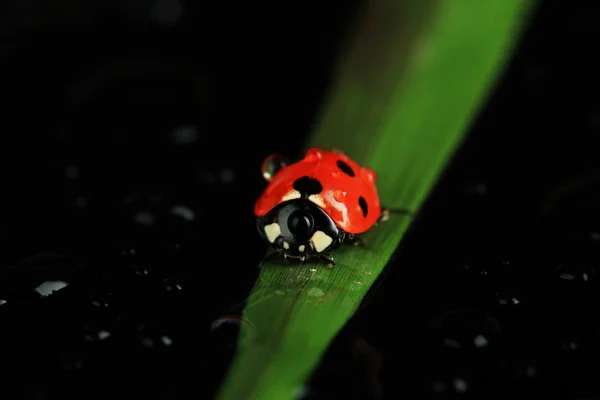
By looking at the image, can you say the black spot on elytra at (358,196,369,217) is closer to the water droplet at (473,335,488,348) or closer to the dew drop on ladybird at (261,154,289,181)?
the dew drop on ladybird at (261,154,289,181)

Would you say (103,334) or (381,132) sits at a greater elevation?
(381,132)

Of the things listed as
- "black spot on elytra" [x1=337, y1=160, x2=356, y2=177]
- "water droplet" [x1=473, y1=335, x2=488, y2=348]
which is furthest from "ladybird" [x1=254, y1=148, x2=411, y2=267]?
"water droplet" [x1=473, y1=335, x2=488, y2=348]

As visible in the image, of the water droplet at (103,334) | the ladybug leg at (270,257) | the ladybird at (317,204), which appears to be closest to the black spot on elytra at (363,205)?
the ladybird at (317,204)

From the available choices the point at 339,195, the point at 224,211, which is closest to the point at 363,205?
the point at 339,195

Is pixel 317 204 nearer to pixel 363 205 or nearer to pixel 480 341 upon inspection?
pixel 363 205

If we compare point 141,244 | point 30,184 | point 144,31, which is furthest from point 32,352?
point 144,31

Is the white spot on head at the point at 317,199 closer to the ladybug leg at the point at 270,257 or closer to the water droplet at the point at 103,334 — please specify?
the ladybug leg at the point at 270,257

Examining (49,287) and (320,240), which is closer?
(49,287)
